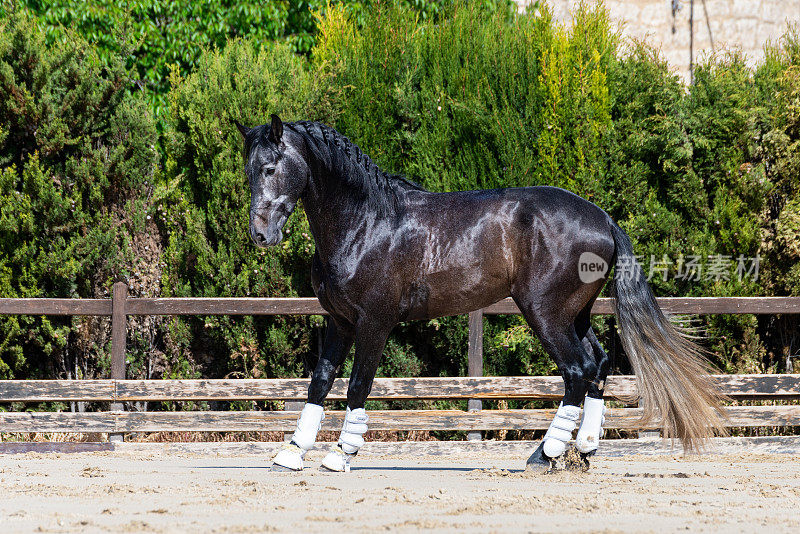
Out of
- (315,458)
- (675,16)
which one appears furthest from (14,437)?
(675,16)

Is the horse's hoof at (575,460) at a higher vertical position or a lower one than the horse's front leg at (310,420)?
lower

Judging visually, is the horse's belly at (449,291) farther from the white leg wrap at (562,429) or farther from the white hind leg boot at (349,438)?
the white leg wrap at (562,429)

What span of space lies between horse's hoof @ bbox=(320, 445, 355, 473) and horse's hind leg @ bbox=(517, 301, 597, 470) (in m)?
1.16

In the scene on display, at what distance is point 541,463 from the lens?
500 centimetres

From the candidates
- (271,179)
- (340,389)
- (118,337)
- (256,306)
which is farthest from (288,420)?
(271,179)

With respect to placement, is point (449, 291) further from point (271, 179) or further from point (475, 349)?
point (475, 349)

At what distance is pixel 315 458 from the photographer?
628cm

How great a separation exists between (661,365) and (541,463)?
899mm

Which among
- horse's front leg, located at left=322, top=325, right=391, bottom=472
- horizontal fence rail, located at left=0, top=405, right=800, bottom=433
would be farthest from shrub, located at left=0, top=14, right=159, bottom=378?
horse's front leg, located at left=322, top=325, right=391, bottom=472

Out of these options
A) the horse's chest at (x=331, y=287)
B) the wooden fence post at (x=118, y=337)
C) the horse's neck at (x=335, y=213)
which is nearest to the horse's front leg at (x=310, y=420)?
the horse's chest at (x=331, y=287)

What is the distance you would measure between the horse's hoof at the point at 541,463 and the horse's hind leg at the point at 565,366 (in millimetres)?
73

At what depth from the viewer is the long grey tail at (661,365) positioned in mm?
4898

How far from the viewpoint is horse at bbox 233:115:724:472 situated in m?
4.86

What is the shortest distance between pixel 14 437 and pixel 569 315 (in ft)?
17.5
